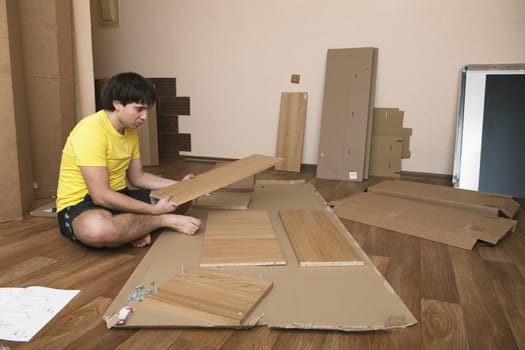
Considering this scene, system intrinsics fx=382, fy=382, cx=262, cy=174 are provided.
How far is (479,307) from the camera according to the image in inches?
55.2

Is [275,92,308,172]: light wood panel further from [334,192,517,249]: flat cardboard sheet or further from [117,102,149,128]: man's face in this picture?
[117,102,149,128]: man's face

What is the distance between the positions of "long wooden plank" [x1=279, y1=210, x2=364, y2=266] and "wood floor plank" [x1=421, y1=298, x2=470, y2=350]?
35cm

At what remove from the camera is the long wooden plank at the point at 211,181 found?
1.87 meters

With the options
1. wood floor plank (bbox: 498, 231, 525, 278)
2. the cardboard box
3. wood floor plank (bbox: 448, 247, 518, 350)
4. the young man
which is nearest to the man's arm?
the young man

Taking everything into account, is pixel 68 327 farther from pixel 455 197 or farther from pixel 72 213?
pixel 455 197

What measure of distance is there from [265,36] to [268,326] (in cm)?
338

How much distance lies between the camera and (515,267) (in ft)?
5.77

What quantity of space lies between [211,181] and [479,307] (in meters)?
1.34

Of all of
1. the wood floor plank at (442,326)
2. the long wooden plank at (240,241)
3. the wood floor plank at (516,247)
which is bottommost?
the wood floor plank at (516,247)

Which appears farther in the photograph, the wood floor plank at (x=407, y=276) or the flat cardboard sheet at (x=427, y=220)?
the flat cardboard sheet at (x=427, y=220)

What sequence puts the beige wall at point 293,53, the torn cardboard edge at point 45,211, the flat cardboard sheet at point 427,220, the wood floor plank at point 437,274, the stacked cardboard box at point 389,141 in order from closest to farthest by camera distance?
the wood floor plank at point 437,274, the flat cardboard sheet at point 427,220, the torn cardboard edge at point 45,211, the beige wall at point 293,53, the stacked cardboard box at point 389,141

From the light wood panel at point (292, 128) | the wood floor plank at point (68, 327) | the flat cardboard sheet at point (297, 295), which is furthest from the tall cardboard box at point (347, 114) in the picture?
the wood floor plank at point (68, 327)

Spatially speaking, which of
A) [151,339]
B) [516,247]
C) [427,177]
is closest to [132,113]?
[151,339]

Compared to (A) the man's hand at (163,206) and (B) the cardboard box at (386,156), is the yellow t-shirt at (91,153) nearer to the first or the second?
(A) the man's hand at (163,206)
